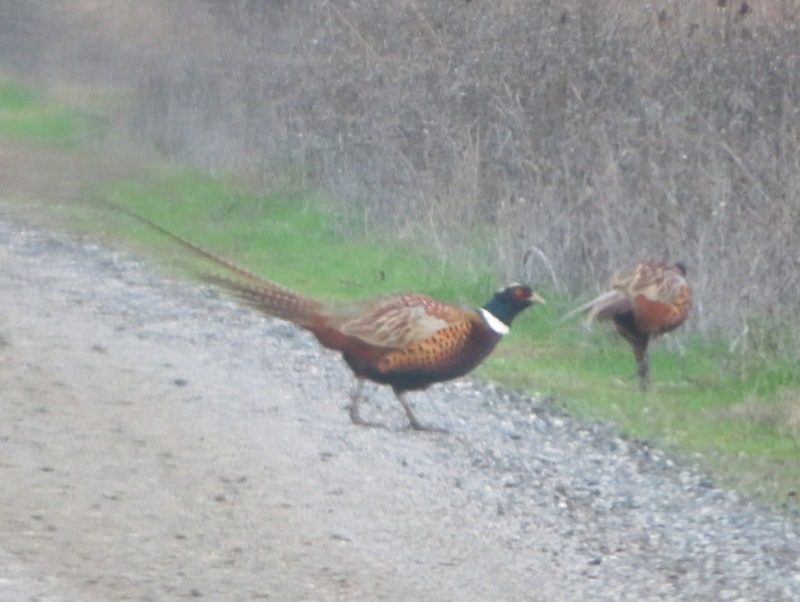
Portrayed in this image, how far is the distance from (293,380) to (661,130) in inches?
139

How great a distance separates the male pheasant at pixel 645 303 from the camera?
963 cm

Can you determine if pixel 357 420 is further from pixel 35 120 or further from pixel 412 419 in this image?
pixel 35 120

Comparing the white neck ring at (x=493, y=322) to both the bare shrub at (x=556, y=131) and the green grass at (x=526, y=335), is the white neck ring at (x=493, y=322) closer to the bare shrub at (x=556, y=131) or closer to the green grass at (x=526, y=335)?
the green grass at (x=526, y=335)

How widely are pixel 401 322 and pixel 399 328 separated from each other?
3cm

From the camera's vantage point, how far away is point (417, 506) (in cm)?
702

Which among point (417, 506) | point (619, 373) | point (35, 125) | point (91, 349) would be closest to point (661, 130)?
point (619, 373)

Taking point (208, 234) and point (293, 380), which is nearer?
point (293, 380)

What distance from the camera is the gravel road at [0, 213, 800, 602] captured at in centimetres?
600

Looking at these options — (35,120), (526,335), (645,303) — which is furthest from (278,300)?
(35,120)

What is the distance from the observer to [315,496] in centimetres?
704

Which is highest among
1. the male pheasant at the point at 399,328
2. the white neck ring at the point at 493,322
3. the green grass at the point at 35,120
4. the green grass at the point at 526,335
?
the white neck ring at the point at 493,322

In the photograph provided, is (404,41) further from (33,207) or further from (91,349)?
(91,349)

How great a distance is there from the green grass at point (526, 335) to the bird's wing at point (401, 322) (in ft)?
4.43

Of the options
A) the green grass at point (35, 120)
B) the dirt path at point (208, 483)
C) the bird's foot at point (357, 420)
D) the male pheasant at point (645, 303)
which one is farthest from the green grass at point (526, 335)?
the green grass at point (35, 120)
